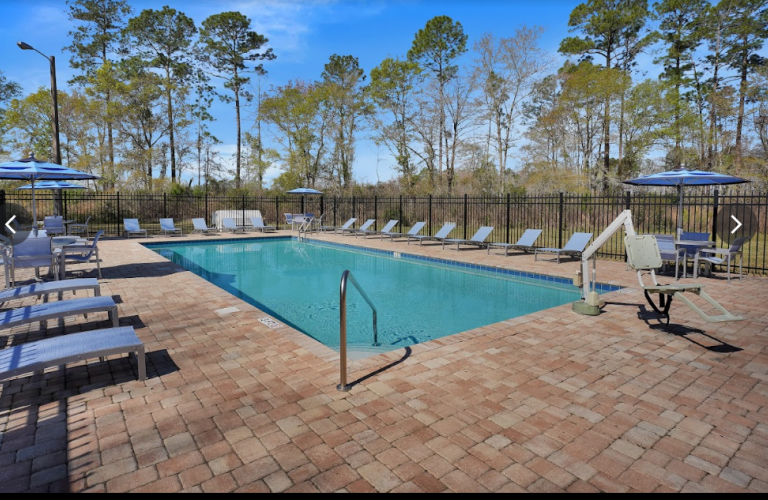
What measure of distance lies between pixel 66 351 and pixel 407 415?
2.49m

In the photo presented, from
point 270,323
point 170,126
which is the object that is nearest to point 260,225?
point 170,126

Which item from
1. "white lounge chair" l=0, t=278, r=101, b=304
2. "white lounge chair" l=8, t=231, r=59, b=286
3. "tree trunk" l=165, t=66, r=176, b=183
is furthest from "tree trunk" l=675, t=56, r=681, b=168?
"tree trunk" l=165, t=66, r=176, b=183

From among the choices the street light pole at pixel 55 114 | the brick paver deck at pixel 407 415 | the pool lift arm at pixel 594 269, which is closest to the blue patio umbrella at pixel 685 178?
the pool lift arm at pixel 594 269

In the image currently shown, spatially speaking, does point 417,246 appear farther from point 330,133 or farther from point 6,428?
point 330,133

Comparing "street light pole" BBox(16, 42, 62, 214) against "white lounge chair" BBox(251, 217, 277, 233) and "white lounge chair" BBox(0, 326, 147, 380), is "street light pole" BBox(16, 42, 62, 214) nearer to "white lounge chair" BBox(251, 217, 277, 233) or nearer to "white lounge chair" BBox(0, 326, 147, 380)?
"white lounge chair" BBox(251, 217, 277, 233)

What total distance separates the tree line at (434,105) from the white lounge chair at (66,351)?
21.2 metres

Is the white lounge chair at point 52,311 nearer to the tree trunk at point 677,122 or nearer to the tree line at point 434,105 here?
the tree line at point 434,105

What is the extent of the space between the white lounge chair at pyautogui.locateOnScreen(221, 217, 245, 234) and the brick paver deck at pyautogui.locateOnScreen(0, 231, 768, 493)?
13.5 metres

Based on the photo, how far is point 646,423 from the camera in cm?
275

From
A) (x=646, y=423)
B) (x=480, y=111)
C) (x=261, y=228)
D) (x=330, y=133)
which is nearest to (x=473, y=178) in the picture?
(x=480, y=111)

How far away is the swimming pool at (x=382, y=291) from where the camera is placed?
6.02 metres

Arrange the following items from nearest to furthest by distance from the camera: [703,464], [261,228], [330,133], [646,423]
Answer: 1. [703,464]
2. [646,423]
3. [261,228]
4. [330,133]

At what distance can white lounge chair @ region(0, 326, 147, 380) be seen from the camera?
2.83 metres

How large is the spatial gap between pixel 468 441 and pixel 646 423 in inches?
47.9
